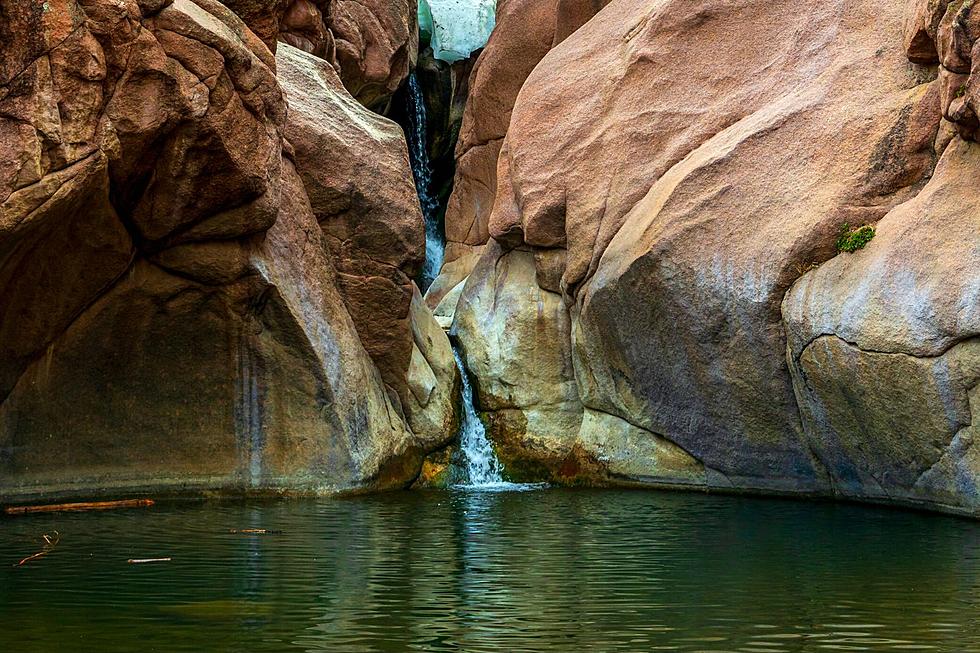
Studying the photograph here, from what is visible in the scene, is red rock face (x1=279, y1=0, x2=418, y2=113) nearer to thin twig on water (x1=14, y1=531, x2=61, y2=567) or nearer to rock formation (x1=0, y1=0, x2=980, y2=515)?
rock formation (x1=0, y1=0, x2=980, y2=515)

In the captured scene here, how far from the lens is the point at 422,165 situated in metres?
33.4

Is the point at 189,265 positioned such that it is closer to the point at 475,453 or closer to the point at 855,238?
the point at 475,453

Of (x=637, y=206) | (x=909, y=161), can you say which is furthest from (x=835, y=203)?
(x=637, y=206)

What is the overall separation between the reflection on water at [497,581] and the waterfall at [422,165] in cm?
1871

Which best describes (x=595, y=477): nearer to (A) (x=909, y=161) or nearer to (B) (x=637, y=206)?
(B) (x=637, y=206)

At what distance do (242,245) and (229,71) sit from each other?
2.56 metres

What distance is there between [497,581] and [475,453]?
10.2 m

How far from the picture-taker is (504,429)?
66.7 ft

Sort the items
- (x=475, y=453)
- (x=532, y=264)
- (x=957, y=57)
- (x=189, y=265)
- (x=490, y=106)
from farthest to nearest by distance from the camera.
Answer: (x=490, y=106) < (x=532, y=264) < (x=475, y=453) < (x=189, y=265) < (x=957, y=57)

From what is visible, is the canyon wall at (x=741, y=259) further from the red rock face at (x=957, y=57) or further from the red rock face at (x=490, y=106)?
the red rock face at (x=490, y=106)

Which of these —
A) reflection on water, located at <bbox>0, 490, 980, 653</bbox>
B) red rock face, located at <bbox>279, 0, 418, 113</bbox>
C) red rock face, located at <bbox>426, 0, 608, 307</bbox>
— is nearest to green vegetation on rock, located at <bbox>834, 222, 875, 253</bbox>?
reflection on water, located at <bbox>0, 490, 980, 653</bbox>

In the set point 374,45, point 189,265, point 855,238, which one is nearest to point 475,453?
point 189,265

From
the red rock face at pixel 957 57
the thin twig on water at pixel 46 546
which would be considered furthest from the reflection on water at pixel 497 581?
the red rock face at pixel 957 57

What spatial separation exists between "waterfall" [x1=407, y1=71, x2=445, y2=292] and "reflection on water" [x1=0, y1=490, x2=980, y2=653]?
737 inches
